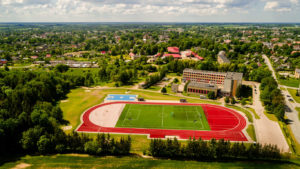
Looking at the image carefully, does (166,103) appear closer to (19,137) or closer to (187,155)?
(187,155)

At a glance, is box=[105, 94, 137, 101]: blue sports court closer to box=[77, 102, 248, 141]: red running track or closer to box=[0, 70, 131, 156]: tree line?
box=[77, 102, 248, 141]: red running track

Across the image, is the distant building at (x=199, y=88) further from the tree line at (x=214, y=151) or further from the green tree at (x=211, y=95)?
the tree line at (x=214, y=151)

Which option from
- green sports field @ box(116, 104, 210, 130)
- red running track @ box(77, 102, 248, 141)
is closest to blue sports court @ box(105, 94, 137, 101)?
green sports field @ box(116, 104, 210, 130)

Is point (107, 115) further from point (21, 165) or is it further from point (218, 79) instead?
point (218, 79)

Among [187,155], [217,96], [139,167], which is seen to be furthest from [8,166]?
[217,96]

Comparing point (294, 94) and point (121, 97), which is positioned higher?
point (294, 94)

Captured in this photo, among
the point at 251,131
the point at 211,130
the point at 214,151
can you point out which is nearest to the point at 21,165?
the point at 214,151
